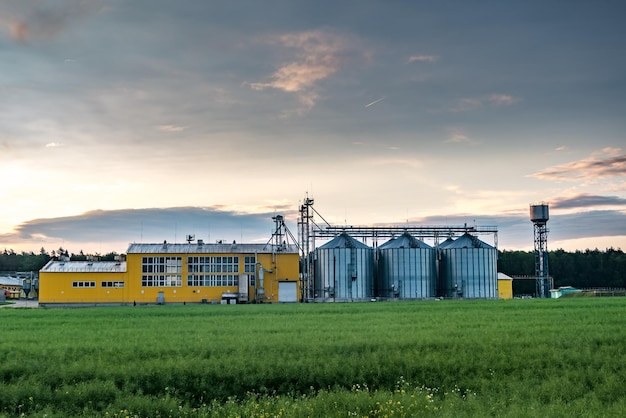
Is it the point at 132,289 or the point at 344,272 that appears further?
the point at 344,272

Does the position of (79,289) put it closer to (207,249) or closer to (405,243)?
(207,249)

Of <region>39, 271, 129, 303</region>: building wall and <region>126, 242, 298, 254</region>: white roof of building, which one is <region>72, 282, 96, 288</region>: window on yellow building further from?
<region>126, 242, 298, 254</region>: white roof of building

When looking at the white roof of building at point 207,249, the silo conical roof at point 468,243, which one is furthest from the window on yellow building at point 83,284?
the silo conical roof at point 468,243

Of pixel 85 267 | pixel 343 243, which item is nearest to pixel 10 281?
pixel 85 267

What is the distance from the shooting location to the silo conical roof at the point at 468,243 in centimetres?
10625

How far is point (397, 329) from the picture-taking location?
39.9m

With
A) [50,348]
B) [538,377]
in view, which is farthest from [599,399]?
[50,348]

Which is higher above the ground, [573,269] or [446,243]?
[446,243]

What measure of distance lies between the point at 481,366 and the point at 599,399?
538cm

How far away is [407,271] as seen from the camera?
102m

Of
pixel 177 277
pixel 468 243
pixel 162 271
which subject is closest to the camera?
Result: pixel 177 277

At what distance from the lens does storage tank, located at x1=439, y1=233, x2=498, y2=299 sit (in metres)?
104

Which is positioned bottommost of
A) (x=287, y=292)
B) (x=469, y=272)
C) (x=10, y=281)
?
(x=287, y=292)

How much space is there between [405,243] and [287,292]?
19.5 meters
